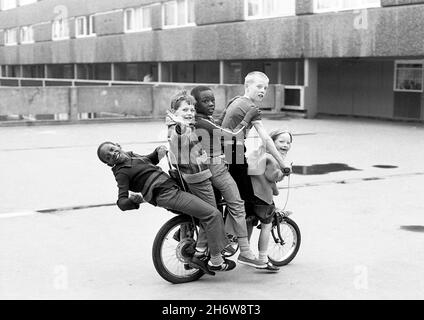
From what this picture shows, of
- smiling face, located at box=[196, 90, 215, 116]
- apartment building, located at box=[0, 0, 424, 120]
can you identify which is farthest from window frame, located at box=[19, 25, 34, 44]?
smiling face, located at box=[196, 90, 215, 116]

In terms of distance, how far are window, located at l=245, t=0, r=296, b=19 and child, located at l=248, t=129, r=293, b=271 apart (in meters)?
18.6

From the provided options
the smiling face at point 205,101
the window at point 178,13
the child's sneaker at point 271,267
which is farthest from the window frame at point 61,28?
the child's sneaker at point 271,267

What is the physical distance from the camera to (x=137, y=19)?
33875 millimetres

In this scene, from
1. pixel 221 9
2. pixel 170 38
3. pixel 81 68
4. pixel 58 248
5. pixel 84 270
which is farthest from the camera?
pixel 81 68

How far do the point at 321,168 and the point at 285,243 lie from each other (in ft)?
19.5

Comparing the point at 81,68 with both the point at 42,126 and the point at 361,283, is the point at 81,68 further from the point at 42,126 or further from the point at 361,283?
the point at 361,283

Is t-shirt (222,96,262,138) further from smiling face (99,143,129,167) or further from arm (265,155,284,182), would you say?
smiling face (99,143,129,167)

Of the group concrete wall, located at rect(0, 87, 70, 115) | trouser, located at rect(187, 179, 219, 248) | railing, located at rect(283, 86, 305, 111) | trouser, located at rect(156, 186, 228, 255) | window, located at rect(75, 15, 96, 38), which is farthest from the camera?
window, located at rect(75, 15, 96, 38)

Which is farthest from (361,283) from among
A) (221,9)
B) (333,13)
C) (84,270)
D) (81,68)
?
(81,68)

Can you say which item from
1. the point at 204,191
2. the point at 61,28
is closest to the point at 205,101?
the point at 204,191

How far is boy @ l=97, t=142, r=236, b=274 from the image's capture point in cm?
526

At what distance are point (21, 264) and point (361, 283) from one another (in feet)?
9.22

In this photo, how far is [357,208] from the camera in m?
8.38

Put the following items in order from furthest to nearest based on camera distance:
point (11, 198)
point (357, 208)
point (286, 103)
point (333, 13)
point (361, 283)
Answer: point (286, 103) → point (333, 13) → point (11, 198) → point (357, 208) → point (361, 283)
